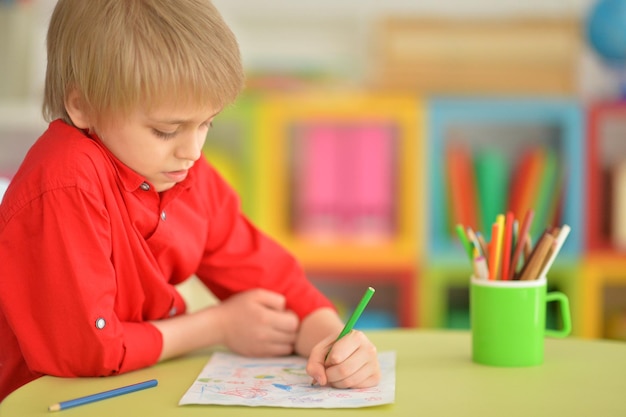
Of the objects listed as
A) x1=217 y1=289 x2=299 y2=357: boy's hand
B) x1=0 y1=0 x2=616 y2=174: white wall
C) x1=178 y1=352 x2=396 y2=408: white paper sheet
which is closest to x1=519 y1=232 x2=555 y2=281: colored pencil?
x1=178 y1=352 x2=396 y2=408: white paper sheet

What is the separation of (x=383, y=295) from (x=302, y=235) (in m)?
0.44

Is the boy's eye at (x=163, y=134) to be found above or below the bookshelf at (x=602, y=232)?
above

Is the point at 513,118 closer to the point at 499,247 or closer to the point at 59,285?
the point at 499,247

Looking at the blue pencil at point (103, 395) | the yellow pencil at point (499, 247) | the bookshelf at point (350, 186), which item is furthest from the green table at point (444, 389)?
the bookshelf at point (350, 186)

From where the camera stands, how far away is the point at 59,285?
3.06ft

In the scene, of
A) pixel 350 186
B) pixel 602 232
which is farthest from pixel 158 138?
pixel 602 232

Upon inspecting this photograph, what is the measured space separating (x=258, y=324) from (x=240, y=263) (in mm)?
125

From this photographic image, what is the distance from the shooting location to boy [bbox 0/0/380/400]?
93cm

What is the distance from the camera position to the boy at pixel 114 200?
3.07 ft

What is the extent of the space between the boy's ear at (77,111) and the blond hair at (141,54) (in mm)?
10

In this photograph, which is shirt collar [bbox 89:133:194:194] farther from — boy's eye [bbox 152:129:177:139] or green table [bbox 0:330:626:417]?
green table [bbox 0:330:626:417]

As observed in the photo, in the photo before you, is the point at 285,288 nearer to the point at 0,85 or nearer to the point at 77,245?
the point at 77,245

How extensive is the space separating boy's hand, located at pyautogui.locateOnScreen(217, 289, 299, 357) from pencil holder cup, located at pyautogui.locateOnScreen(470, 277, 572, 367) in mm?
238

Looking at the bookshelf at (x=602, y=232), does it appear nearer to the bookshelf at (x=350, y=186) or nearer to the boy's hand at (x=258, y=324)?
the bookshelf at (x=350, y=186)
